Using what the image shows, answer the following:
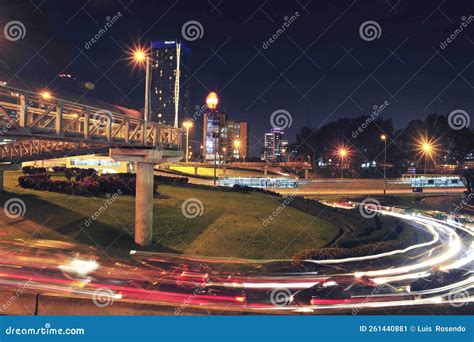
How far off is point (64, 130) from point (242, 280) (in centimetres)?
853

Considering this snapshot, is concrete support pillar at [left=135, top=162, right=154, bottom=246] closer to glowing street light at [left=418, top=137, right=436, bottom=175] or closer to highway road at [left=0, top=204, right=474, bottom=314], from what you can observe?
highway road at [left=0, top=204, right=474, bottom=314]

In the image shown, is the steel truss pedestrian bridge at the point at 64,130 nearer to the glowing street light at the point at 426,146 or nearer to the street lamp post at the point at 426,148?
the street lamp post at the point at 426,148

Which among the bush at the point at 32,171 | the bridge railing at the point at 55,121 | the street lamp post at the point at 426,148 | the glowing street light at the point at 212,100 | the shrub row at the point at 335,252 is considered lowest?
the shrub row at the point at 335,252

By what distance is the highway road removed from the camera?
37.2 feet

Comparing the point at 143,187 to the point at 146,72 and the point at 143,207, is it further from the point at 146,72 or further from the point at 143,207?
the point at 146,72

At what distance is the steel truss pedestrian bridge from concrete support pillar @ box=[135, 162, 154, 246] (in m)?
Answer: 1.46

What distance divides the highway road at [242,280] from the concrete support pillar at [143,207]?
1.70 metres

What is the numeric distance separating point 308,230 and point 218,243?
6146 mm

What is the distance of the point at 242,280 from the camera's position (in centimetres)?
1338

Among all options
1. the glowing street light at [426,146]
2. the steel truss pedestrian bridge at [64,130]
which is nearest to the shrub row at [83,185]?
the steel truss pedestrian bridge at [64,130]

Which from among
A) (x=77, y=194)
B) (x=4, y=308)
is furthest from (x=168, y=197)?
(x=4, y=308)

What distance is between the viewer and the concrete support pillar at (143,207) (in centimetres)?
1908

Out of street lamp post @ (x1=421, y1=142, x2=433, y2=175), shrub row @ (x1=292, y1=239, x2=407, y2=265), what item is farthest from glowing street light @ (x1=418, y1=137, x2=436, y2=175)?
shrub row @ (x1=292, y1=239, x2=407, y2=265)

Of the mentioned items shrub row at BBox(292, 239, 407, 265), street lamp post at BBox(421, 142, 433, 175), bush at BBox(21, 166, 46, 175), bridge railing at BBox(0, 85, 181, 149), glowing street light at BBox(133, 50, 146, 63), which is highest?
street lamp post at BBox(421, 142, 433, 175)
